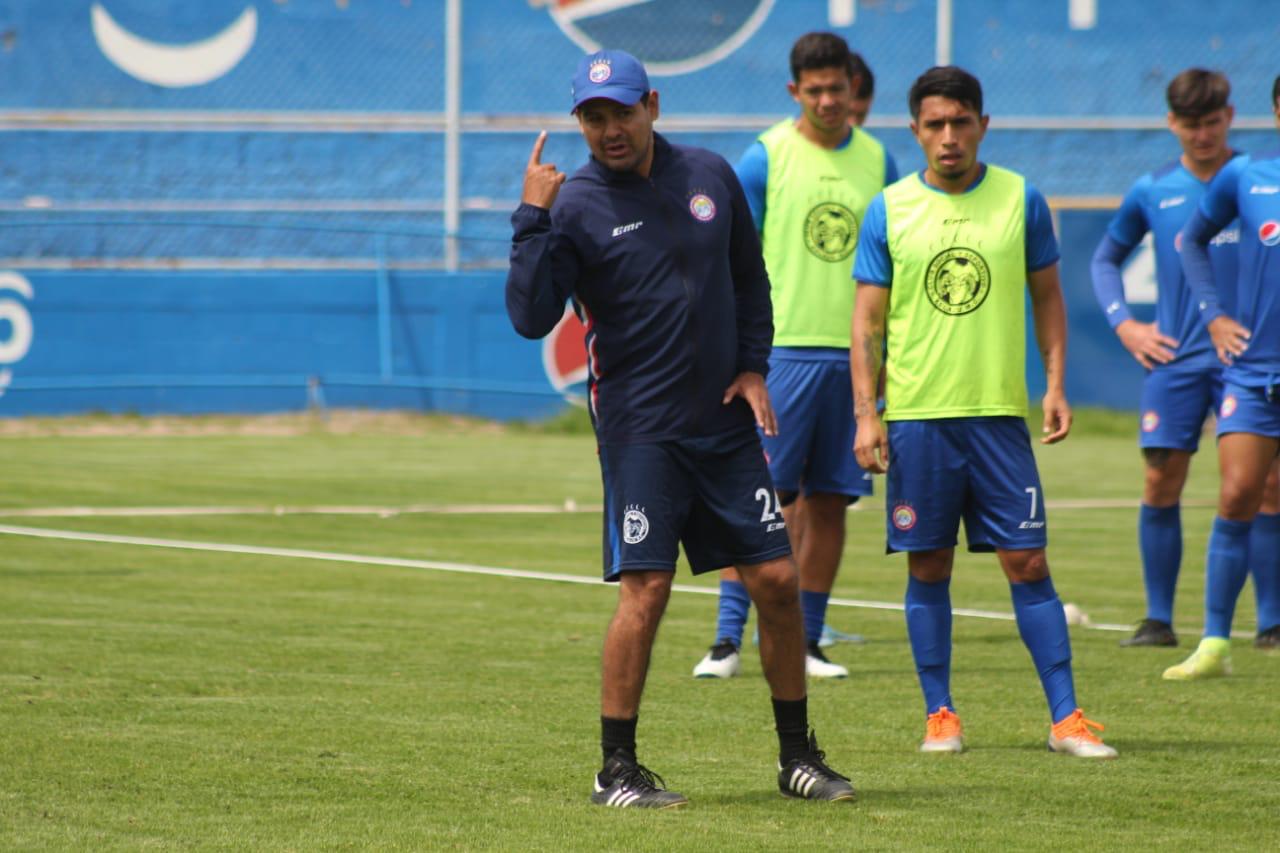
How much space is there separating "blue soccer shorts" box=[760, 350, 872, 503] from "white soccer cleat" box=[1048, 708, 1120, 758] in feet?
6.80

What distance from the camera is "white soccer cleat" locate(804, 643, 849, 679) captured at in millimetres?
7625

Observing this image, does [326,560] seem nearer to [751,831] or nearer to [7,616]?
[7,616]

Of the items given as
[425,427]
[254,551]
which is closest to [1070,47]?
[425,427]

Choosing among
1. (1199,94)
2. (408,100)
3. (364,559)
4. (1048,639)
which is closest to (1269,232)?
(1199,94)

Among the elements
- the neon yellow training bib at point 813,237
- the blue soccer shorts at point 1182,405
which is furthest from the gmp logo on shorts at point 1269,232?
the neon yellow training bib at point 813,237

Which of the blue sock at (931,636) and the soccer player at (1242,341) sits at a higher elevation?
the soccer player at (1242,341)

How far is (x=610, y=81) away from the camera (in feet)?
17.2

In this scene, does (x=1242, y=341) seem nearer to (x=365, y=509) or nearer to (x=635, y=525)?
(x=635, y=525)

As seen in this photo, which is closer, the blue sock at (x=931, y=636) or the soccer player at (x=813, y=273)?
the blue sock at (x=931, y=636)

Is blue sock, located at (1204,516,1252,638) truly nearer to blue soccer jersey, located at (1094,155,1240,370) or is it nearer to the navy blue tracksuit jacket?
blue soccer jersey, located at (1094,155,1240,370)

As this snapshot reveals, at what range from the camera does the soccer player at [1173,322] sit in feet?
27.6

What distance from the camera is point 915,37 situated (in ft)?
96.4

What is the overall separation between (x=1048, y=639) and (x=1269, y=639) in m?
2.59

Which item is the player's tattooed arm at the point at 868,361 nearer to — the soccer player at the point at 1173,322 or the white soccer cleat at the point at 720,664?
the white soccer cleat at the point at 720,664
